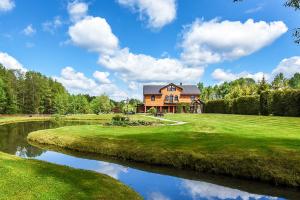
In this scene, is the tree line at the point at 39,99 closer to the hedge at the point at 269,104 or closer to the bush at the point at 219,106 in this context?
the bush at the point at 219,106

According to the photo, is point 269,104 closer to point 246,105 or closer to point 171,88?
point 246,105

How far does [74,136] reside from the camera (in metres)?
28.7

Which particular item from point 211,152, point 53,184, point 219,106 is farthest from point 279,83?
point 53,184

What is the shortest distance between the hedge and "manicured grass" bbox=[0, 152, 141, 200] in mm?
33323

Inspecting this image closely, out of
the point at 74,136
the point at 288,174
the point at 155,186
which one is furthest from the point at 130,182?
the point at 74,136

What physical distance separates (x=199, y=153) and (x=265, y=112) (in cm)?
3187

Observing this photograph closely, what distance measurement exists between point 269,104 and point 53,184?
4046cm

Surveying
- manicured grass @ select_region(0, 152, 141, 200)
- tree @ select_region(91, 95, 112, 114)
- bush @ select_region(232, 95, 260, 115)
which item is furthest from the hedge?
tree @ select_region(91, 95, 112, 114)

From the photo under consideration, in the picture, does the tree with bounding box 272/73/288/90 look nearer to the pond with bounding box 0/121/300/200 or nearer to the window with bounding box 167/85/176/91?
the window with bounding box 167/85/176/91

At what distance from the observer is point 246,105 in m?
53.6

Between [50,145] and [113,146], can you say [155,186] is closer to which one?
[113,146]

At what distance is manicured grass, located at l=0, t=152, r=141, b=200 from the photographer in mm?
10727

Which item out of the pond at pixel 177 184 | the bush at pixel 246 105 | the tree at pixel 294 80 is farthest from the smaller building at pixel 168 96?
the tree at pixel 294 80

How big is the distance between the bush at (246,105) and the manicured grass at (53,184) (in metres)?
40.7
